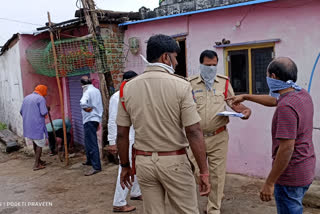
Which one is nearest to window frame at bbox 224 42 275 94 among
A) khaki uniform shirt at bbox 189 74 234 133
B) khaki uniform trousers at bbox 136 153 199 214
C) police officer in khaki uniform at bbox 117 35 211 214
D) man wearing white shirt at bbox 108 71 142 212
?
khaki uniform shirt at bbox 189 74 234 133

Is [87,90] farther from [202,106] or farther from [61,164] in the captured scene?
[202,106]

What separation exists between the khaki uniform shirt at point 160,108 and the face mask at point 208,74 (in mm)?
1419

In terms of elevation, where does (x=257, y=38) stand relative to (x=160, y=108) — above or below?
above

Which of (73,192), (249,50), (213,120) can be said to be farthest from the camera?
(73,192)

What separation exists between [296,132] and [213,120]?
154cm

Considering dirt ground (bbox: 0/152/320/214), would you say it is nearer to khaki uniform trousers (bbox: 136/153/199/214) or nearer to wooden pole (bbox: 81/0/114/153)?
wooden pole (bbox: 81/0/114/153)

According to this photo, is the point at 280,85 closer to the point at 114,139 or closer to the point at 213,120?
the point at 213,120

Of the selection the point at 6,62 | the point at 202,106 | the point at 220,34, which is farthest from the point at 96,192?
the point at 6,62

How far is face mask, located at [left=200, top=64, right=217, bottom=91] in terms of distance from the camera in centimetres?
384

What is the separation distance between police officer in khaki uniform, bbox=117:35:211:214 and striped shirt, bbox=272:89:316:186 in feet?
1.91

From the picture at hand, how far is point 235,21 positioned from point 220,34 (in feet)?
1.11

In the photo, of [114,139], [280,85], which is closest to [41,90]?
[114,139]

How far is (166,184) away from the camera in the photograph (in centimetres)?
249

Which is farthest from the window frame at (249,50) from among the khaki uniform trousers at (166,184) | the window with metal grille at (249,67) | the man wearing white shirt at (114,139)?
the khaki uniform trousers at (166,184)
